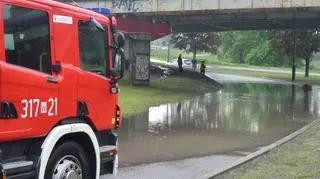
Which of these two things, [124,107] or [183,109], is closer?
[124,107]

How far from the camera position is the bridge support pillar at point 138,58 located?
3462 cm

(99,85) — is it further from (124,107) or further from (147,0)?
(147,0)

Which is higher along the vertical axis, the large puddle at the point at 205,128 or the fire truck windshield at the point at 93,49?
the fire truck windshield at the point at 93,49

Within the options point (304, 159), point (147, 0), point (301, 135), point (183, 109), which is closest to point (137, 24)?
point (147, 0)

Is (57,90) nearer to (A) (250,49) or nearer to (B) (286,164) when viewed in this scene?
(B) (286,164)

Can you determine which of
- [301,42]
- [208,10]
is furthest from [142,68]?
[301,42]

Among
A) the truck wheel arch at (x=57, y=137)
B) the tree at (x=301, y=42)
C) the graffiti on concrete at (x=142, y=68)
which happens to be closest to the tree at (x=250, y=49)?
the tree at (x=301, y=42)

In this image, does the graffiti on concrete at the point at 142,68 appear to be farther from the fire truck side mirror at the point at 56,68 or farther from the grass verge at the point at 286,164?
the fire truck side mirror at the point at 56,68

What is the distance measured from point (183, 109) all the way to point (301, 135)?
910 cm

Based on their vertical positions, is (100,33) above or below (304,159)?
above

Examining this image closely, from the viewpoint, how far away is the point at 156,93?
30.7 meters

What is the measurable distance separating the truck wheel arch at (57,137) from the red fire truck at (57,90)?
0.01 m

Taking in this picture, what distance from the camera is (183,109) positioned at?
24.0 meters

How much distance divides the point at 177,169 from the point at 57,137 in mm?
4347
